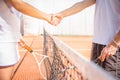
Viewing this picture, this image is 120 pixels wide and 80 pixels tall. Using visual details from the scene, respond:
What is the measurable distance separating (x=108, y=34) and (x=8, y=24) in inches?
20.9

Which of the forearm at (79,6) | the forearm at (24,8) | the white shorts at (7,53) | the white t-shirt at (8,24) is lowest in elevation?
the white shorts at (7,53)

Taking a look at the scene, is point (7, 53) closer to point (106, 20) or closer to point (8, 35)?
point (8, 35)

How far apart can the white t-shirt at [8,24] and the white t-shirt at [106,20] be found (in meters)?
0.45

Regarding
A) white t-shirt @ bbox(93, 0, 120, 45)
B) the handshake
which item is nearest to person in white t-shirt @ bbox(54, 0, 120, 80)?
white t-shirt @ bbox(93, 0, 120, 45)

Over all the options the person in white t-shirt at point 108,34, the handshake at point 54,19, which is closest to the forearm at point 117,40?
the person in white t-shirt at point 108,34

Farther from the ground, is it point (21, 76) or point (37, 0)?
point (37, 0)

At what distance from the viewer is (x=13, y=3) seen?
1.52 metres

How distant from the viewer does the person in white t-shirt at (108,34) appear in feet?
5.04

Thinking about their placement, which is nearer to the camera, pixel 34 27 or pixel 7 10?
pixel 7 10

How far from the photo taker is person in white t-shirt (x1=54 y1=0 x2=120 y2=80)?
1.54 m

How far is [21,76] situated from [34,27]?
28.2ft

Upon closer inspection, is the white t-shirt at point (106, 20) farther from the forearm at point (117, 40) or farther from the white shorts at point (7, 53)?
the white shorts at point (7, 53)

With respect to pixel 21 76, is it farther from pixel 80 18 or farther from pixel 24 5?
pixel 80 18

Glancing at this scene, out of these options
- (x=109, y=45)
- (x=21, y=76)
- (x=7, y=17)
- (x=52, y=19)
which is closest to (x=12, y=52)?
(x=7, y=17)
